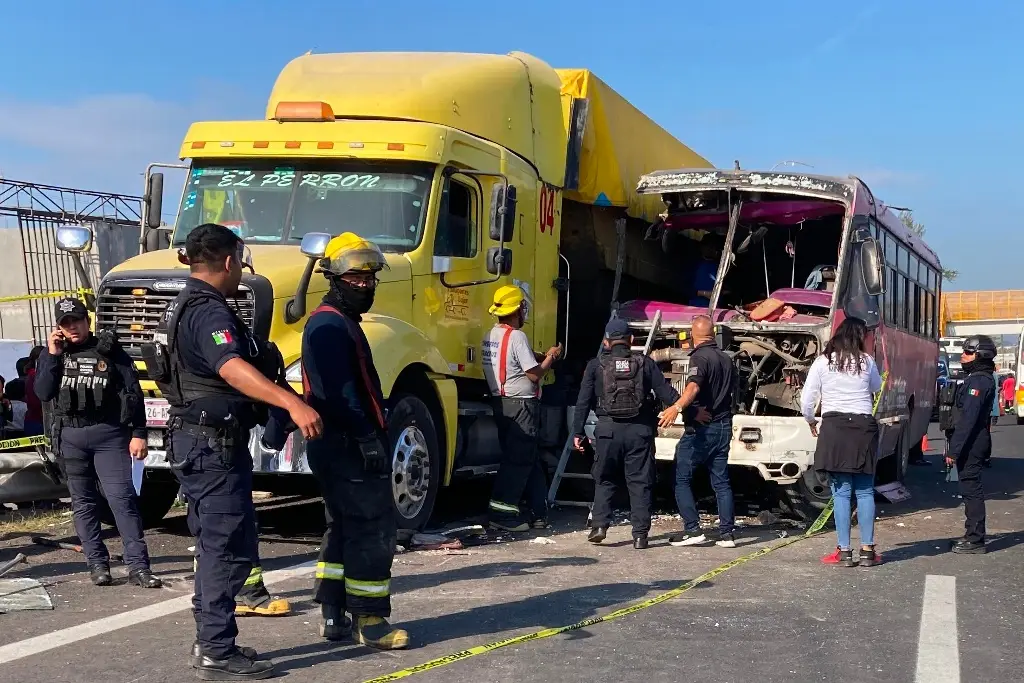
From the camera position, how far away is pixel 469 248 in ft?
31.6

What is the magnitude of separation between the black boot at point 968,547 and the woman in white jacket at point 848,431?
0.90 m

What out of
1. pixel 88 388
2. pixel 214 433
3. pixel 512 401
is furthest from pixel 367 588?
pixel 512 401

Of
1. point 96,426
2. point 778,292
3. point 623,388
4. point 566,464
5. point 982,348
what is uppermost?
point 778,292

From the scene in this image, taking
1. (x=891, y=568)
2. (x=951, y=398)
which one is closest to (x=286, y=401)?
(x=891, y=568)

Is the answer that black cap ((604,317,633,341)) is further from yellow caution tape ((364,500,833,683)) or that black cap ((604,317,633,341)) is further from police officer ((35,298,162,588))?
police officer ((35,298,162,588))

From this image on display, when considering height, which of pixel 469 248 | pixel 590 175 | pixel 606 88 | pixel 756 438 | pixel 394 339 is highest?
pixel 606 88

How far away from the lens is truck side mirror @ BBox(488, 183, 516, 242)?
9.36 metres

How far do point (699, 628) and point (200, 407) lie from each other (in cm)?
280

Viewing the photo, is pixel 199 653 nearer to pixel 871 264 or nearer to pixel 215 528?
pixel 215 528

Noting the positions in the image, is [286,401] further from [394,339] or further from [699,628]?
[394,339]

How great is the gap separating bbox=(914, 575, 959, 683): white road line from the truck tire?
3506 millimetres

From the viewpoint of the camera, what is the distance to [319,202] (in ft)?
29.9

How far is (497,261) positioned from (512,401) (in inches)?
44.7

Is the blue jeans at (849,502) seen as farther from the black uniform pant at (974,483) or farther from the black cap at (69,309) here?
the black cap at (69,309)
